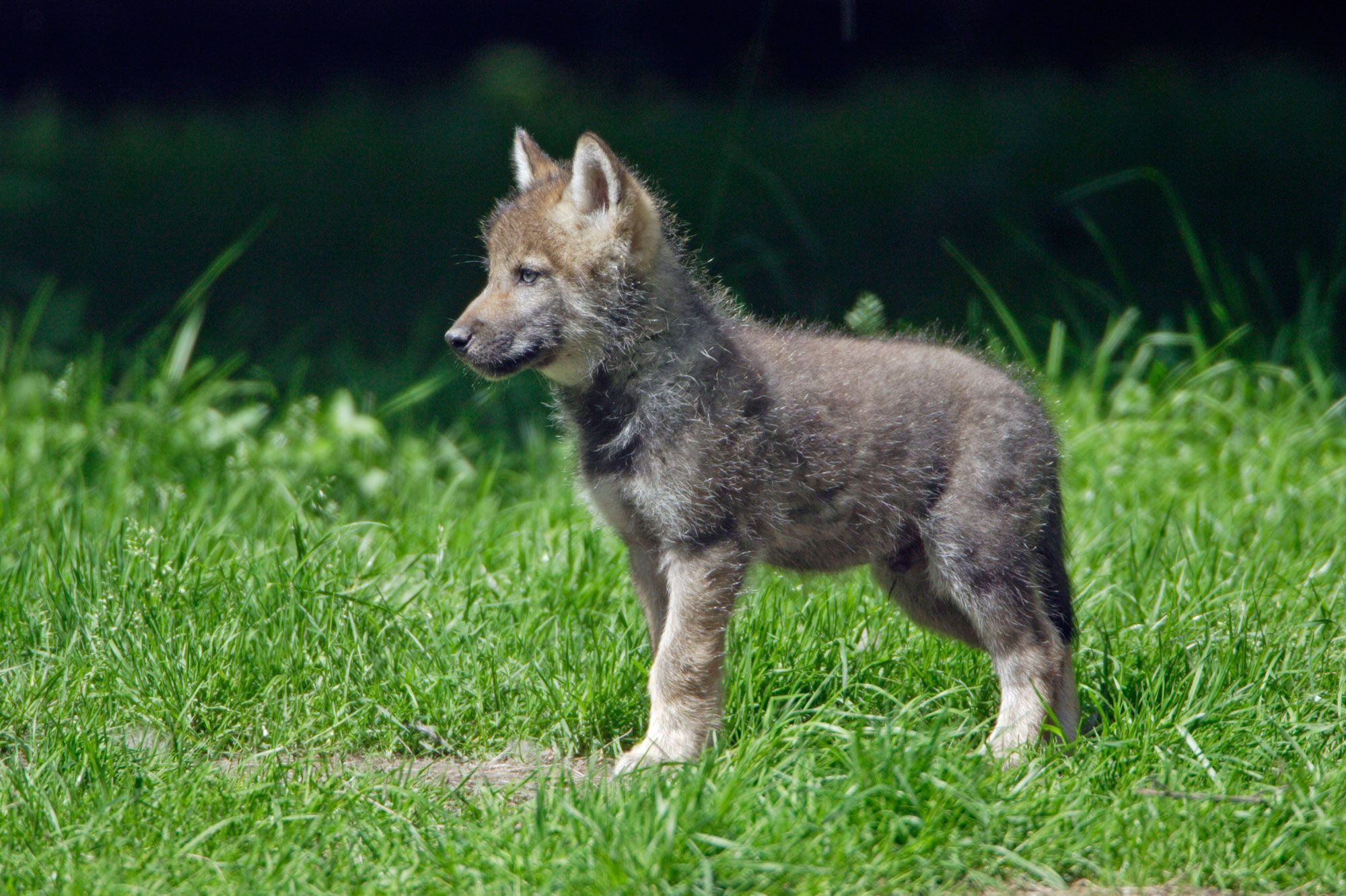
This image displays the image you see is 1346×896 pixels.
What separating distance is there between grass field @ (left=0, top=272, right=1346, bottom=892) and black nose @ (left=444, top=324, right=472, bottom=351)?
89 cm

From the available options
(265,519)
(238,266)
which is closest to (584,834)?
(265,519)

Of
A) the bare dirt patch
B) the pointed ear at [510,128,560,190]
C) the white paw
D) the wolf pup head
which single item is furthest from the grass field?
the pointed ear at [510,128,560,190]

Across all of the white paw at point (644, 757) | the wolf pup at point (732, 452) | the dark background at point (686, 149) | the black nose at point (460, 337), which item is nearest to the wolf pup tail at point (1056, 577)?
the wolf pup at point (732, 452)

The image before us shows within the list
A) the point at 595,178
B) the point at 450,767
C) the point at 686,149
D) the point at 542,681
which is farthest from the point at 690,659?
the point at 686,149

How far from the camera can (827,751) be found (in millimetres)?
3352

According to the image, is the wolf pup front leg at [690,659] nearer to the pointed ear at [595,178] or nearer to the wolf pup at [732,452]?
the wolf pup at [732,452]

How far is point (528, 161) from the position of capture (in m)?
4.15

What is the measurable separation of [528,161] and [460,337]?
0.74 metres

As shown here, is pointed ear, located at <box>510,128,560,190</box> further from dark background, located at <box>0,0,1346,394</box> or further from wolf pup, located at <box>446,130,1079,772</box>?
dark background, located at <box>0,0,1346,394</box>

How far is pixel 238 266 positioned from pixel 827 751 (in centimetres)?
692

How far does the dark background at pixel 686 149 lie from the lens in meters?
8.16

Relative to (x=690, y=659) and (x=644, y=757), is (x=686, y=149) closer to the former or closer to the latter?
(x=690, y=659)

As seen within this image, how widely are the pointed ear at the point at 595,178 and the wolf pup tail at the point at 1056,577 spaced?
1.45 metres

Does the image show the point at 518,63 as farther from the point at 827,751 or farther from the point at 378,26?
the point at 827,751
